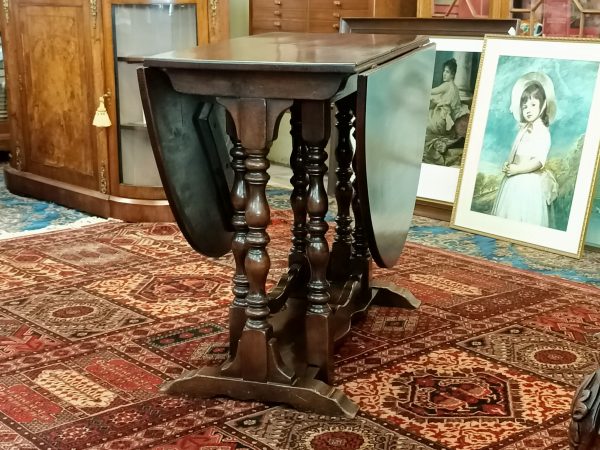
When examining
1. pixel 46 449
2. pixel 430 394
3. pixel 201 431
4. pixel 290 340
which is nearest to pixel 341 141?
pixel 290 340

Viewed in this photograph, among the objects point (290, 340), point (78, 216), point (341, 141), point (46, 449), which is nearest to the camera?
point (46, 449)

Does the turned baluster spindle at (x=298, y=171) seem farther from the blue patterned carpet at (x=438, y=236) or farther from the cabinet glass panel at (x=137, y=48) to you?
the cabinet glass panel at (x=137, y=48)

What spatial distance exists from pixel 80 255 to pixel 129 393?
1.59m

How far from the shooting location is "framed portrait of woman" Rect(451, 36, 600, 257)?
164 inches

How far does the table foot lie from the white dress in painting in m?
1.99

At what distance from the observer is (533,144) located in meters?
4.35

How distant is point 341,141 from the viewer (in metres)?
3.19

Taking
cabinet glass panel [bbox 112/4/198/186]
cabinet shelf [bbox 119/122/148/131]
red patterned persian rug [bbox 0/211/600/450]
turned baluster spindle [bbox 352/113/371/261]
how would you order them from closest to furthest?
red patterned persian rug [bbox 0/211/600/450], turned baluster spindle [bbox 352/113/371/261], cabinet glass panel [bbox 112/4/198/186], cabinet shelf [bbox 119/122/148/131]

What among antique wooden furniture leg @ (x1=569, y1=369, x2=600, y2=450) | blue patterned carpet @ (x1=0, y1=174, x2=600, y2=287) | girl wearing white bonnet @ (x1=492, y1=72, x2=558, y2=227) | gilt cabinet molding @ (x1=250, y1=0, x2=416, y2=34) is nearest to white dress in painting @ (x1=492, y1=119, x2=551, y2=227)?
girl wearing white bonnet @ (x1=492, y1=72, x2=558, y2=227)

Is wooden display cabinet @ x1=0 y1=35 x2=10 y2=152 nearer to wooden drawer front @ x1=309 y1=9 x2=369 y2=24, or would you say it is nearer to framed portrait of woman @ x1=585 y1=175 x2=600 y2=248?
wooden drawer front @ x1=309 y1=9 x2=369 y2=24

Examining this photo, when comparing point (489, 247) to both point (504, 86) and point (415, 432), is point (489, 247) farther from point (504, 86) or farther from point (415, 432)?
point (415, 432)

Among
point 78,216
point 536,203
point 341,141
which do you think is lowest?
point 78,216

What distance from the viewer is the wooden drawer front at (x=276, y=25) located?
5.78 meters

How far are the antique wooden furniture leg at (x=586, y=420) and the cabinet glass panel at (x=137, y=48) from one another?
342 centimetres
